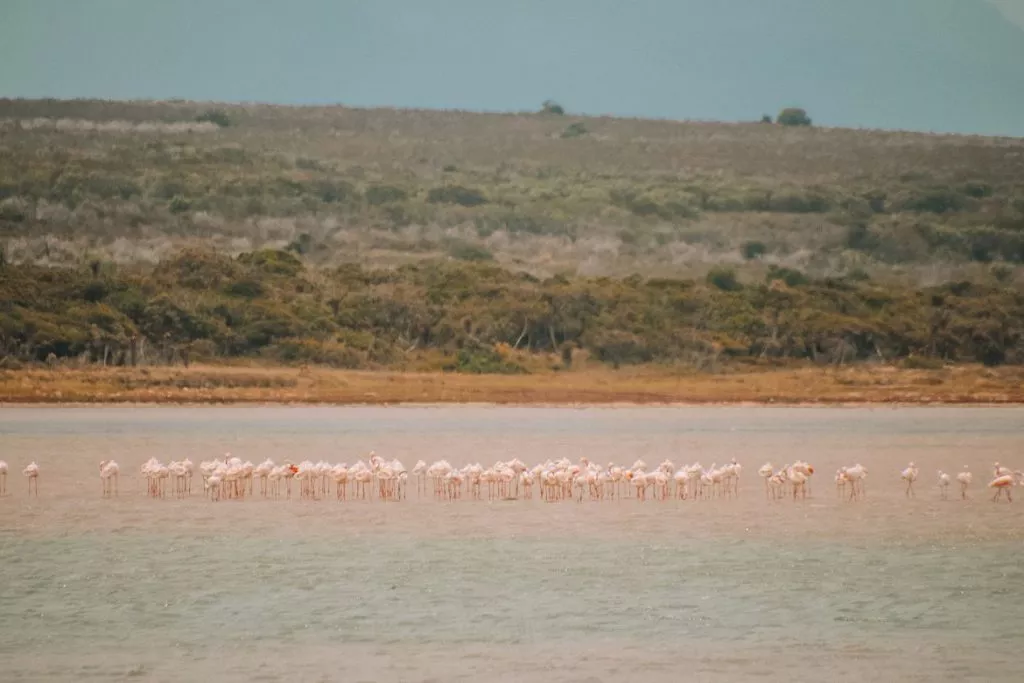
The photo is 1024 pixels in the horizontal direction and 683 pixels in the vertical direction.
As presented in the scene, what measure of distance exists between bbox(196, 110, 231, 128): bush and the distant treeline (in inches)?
1664

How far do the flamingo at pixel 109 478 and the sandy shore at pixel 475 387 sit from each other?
14.7 meters

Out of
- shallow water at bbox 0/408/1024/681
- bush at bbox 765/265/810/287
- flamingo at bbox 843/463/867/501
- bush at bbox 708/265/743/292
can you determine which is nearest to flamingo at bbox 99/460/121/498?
shallow water at bbox 0/408/1024/681

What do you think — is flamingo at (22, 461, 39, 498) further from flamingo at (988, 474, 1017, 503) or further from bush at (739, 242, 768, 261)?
bush at (739, 242, 768, 261)

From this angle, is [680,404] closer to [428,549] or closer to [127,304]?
[127,304]

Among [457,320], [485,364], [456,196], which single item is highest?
[456,196]

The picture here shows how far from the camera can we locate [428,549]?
16250 millimetres

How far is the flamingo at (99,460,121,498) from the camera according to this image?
20297mm

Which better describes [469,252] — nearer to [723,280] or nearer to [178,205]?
[723,280]

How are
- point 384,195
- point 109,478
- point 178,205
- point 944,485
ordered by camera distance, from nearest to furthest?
point 944,485 → point 109,478 → point 178,205 → point 384,195

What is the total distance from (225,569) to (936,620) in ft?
21.0

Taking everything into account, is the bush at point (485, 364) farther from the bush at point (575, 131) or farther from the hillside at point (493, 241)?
the bush at point (575, 131)

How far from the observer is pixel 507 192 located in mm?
80875

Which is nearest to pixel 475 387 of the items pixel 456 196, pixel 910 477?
pixel 910 477

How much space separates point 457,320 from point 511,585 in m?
32.8
